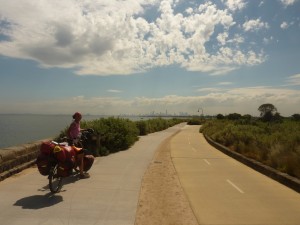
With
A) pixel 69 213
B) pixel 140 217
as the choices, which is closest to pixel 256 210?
pixel 140 217

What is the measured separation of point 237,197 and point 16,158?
6.59 m

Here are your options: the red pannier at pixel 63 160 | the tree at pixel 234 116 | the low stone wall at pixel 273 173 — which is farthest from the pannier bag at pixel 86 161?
the tree at pixel 234 116

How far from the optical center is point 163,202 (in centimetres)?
835

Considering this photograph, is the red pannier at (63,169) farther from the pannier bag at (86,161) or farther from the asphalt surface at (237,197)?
the asphalt surface at (237,197)

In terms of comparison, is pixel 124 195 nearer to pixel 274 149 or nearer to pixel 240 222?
pixel 240 222

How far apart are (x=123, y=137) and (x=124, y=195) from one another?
10.9m

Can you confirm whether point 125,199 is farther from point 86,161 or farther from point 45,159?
point 86,161

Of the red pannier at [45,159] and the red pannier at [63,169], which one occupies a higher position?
the red pannier at [45,159]

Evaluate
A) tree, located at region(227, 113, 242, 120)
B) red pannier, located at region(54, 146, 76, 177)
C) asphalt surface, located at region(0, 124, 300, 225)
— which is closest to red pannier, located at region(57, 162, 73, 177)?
red pannier, located at region(54, 146, 76, 177)

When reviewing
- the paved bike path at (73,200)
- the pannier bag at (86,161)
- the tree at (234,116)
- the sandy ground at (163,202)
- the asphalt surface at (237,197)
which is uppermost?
the tree at (234,116)

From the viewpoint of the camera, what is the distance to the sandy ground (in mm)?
6934

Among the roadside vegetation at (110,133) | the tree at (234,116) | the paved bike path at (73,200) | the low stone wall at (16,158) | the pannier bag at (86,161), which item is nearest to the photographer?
the paved bike path at (73,200)

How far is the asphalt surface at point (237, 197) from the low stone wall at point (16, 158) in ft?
16.1

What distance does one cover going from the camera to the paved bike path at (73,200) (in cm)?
660
